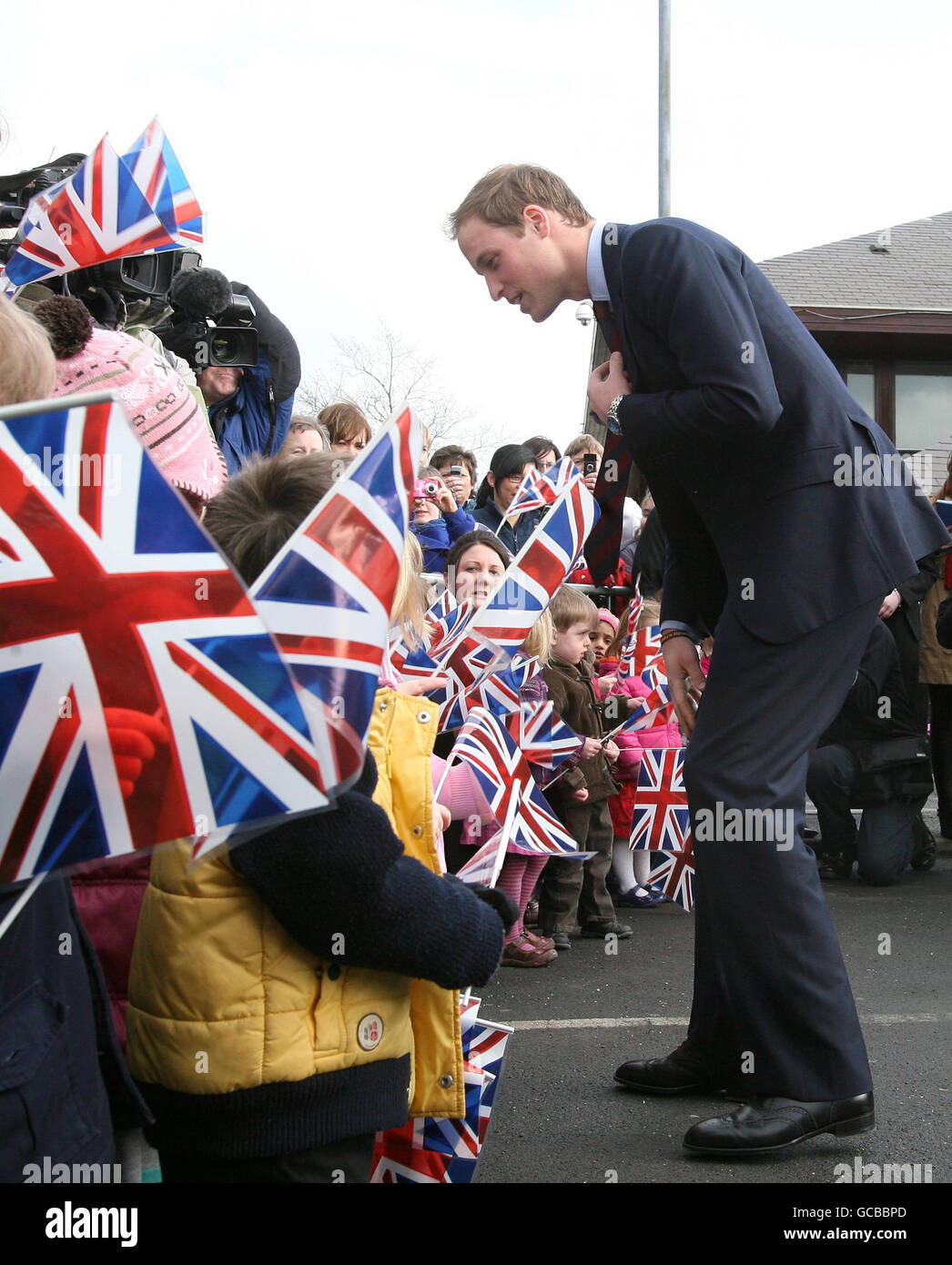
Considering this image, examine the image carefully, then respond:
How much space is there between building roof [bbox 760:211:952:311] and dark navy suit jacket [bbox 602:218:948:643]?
1486cm

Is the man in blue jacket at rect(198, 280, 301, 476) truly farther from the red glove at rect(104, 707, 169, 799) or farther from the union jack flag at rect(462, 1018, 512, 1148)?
the red glove at rect(104, 707, 169, 799)

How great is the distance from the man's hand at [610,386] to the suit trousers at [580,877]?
2.49 metres

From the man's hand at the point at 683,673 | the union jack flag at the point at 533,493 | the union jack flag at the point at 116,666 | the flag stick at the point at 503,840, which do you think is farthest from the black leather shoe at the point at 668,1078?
the union jack flag at the point at 533,493

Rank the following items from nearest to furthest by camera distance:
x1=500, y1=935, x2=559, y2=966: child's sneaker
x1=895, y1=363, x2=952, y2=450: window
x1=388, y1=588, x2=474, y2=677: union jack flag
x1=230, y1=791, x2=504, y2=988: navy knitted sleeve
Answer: x1=230, y1=791, x2=504, y2=988: navy knitted sleeve < x1=388, y1=588, x2=474, y2=677: union jack flag < x1=500, y1=935, x2=559, y2=966: child's sneaker < x1=895, y1=363, x2=952, y2=450: window

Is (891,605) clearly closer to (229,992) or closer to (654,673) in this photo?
(654,673)

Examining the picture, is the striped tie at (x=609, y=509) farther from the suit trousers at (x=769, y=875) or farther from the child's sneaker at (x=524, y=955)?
the child's sneaker at (x=524, y=955)

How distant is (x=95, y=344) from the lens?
2705mm

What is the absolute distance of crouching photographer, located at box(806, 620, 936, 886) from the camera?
21.1ft

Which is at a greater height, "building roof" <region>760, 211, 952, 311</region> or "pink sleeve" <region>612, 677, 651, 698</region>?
"building roof" <region>760, 211, 952, 311</region>

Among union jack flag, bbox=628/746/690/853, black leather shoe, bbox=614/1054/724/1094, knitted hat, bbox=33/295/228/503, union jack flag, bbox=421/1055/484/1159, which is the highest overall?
knitted hat, bbox=33/295/228/503

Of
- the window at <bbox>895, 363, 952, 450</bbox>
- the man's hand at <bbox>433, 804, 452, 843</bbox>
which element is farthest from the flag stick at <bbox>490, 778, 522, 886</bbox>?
the window at <bbox>895, 363, 952, 450</bbox>

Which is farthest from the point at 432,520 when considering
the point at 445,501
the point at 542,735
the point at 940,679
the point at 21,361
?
the point at 21,361

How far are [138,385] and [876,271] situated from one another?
57.8ft

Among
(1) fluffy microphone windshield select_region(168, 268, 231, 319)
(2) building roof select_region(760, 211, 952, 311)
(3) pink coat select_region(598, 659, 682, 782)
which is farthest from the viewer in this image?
(2) building roof select_region(760, 211, 952, 311)
